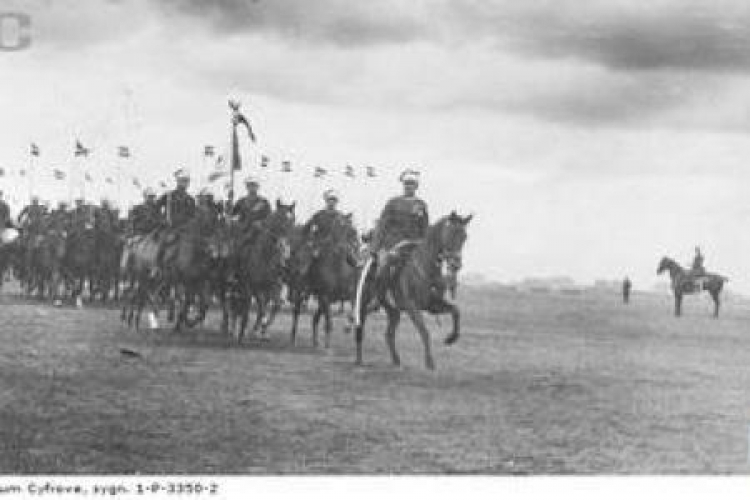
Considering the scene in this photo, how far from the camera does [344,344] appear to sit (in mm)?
18531

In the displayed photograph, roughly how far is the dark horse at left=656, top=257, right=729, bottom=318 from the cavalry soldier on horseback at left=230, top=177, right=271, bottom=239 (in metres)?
24.3

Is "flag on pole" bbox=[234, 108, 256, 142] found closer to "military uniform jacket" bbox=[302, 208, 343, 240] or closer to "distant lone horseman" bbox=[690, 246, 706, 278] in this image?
"military uniform jacket" bbox=[302, 208, 343, 240]

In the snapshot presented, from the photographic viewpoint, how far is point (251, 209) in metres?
17.9

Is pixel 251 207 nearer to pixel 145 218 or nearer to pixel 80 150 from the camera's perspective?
pixel 145 218

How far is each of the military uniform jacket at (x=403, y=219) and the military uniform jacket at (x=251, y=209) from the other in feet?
11.6

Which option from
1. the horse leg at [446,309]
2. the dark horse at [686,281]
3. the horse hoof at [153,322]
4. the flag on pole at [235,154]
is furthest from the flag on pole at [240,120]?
the dark horse at [686,281]

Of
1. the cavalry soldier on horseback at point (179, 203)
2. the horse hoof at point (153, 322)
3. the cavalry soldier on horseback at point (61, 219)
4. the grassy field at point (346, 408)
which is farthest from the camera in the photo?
the cavalry soldier on horseback at point (61, 219)

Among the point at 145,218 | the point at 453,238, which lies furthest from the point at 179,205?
the point at 453,238

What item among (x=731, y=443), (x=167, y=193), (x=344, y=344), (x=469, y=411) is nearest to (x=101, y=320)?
(x=167, y=193)

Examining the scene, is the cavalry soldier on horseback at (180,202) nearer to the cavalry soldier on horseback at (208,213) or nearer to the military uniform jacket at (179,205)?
the military uniform jacket at (179,205)

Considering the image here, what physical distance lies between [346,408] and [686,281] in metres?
30.4

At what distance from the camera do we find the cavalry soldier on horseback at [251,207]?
58.4 ft

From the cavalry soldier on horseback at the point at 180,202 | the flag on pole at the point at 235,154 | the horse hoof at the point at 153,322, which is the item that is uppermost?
the flag on pole at the point at 235,154
